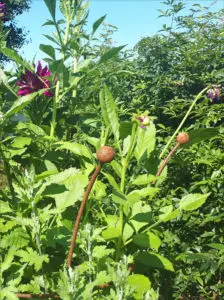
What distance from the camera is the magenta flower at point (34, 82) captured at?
1992 mm

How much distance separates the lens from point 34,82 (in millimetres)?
2000

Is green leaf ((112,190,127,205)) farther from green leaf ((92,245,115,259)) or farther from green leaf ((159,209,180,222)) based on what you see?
green leaf ((159,209,180,222))

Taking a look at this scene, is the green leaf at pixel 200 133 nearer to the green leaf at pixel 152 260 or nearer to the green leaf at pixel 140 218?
the green leaf at pixel 140 218

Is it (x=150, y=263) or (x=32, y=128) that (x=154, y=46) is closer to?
(x=32, y=128)

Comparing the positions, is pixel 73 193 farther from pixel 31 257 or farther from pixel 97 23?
pixel 97 23

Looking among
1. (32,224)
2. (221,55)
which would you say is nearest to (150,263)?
(32,224)

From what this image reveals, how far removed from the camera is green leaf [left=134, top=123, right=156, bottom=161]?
1.62 m

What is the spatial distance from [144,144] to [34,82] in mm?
639

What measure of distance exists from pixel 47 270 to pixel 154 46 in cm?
388

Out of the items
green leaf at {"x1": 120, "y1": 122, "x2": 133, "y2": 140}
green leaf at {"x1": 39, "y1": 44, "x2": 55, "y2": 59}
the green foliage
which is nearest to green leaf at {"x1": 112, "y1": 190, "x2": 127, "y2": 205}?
the green foliage

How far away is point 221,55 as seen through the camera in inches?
188

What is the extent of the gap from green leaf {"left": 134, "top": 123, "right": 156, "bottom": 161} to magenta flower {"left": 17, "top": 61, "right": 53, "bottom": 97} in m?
0.54

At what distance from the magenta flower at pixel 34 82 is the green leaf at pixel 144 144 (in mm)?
537

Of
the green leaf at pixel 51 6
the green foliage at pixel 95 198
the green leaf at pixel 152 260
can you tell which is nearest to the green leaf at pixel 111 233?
the green foliage at pixel 95 198
